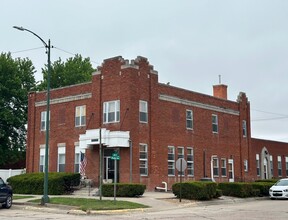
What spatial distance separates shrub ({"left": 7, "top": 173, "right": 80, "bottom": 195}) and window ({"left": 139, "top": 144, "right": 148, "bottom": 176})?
185 inches

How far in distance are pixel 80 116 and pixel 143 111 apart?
5.80 metres

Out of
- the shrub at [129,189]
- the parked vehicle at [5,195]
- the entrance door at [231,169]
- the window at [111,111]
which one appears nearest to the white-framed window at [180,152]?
the window at [111,111]

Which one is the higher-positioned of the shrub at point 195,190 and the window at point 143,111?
the window at point 143,111

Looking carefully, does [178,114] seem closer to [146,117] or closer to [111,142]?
[146,117]

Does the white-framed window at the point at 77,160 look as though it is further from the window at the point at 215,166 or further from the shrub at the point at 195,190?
the window at the point at 215,166

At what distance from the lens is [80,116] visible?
37531 millimetres

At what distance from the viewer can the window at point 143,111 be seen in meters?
34.7

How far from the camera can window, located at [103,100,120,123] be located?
34.3 m

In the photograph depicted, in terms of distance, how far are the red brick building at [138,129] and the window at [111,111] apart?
0.08m

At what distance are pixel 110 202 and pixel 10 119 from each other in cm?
2952

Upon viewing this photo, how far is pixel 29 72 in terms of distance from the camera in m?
55.0

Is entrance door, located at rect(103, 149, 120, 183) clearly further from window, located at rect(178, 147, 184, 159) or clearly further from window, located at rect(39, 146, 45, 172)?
window, located at rect(39, 146, 45, 172)

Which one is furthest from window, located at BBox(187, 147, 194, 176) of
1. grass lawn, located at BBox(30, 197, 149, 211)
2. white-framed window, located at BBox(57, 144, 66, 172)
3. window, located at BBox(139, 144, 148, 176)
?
grass lawn, located at BBox(30, 197, 149, 211)

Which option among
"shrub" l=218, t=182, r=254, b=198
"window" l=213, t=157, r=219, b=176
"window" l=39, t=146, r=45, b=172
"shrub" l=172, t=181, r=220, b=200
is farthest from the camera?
"window" l=213, t=157, r=219, b=176
